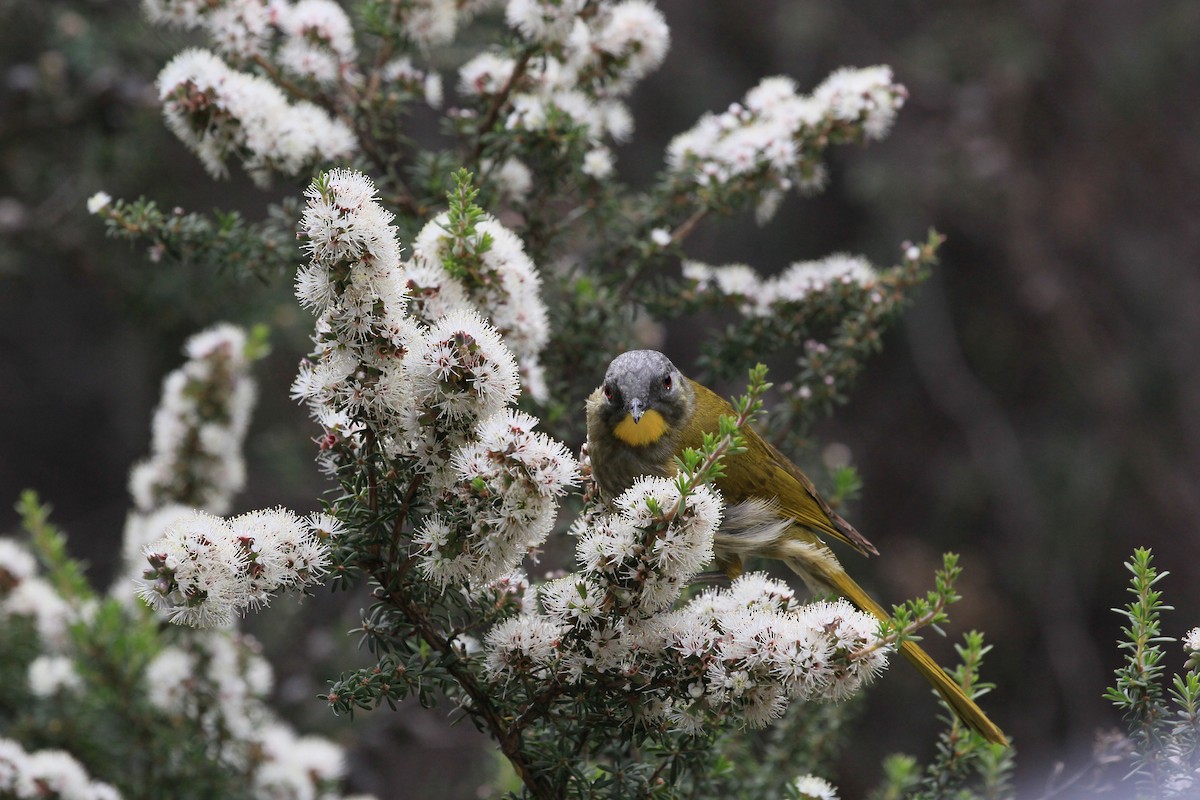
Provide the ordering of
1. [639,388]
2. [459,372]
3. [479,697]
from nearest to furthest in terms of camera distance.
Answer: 1. [459,372]
2. [479,697]
3. [639,388]

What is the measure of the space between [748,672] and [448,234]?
1292 millimetres

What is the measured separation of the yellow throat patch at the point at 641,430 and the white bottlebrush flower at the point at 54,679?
77.7 inches

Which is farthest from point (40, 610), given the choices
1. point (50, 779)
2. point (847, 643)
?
point (847, 643)

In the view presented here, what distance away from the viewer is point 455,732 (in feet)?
21.9

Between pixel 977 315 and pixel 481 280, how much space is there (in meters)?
5.99

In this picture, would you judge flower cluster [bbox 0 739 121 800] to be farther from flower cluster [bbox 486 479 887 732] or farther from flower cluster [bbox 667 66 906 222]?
flower cluster [bbox 667 66 906 222]

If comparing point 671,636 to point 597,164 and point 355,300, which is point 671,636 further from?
point 597,164

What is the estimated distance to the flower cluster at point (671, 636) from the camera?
6.88 ft

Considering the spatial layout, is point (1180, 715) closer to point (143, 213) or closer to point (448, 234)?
point (448, 234)

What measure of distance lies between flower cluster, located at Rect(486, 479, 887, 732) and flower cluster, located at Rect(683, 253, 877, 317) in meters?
1.67

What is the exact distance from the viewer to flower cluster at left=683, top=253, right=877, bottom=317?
12.4 ft

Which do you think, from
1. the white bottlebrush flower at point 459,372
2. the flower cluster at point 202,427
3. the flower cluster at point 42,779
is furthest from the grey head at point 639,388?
the flower cluster at point 42,779

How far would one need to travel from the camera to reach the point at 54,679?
376 cm

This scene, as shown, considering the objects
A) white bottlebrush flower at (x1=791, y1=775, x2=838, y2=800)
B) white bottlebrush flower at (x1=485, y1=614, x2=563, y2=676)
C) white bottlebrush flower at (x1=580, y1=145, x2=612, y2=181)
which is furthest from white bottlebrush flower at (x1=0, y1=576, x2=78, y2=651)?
white bottlebrush flower at (x1=791, y1=775, x2=838, y2=800)
